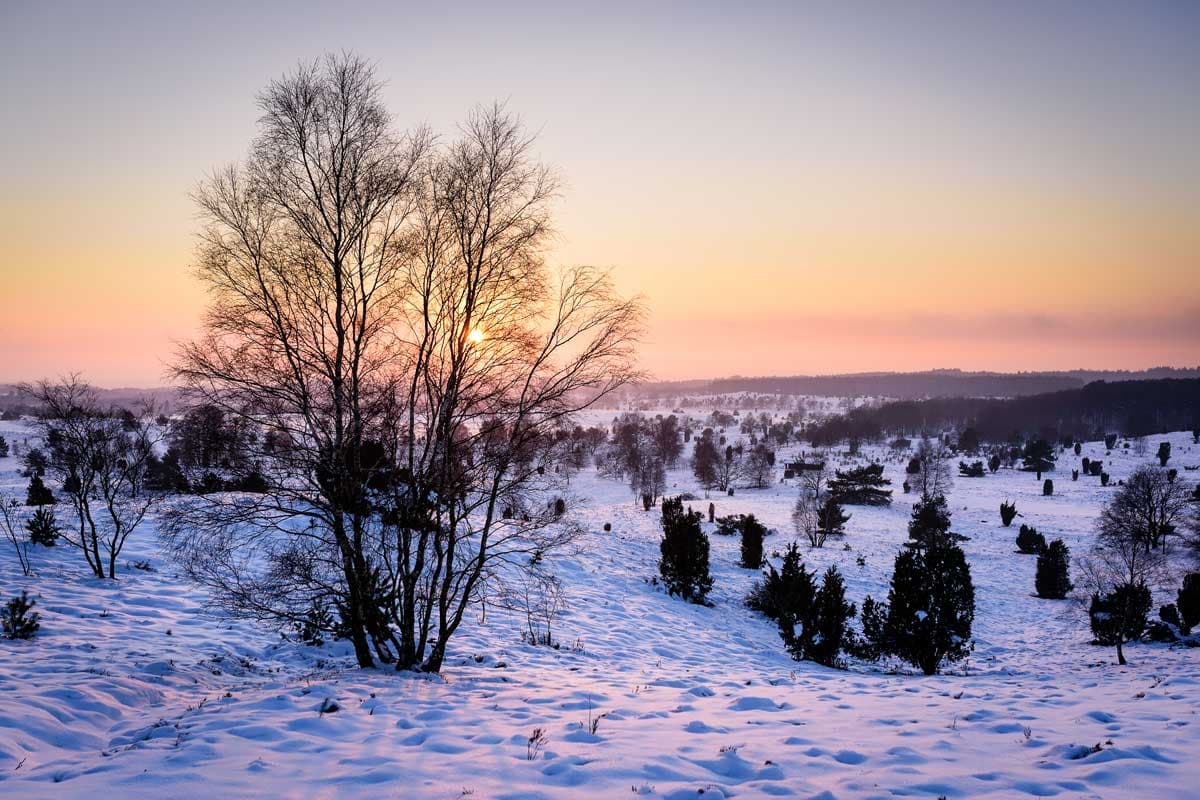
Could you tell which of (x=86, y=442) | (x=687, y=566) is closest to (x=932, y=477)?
(x=687, y=566)

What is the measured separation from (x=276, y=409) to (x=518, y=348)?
380 centimetres

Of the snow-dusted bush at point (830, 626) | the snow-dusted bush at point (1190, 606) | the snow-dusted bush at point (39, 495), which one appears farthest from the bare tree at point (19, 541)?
the snow-dusted bush at point (1190, 606)

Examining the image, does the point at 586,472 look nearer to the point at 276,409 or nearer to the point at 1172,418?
the point at 276,409

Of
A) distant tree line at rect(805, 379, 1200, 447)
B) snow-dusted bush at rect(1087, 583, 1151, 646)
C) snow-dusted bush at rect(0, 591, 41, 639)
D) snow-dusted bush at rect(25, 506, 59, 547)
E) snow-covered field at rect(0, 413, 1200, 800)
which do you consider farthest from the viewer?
distant tree line at rect(805, 379, 1200, 447)

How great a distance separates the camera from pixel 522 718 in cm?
718

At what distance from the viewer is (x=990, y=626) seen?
22219 mm

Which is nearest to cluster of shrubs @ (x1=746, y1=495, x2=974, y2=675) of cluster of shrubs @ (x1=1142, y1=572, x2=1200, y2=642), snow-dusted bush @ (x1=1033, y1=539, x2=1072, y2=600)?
cluster of shrubs @ (x1=1142, y1=572, x2=1200, y2=642)

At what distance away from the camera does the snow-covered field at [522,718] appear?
5027 mm

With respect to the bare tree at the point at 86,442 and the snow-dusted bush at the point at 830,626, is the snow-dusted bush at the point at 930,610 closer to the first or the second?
the snow-dusted bush at the point at 830,626

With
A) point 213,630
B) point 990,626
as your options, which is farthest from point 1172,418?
point 213,630

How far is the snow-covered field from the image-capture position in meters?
5.03

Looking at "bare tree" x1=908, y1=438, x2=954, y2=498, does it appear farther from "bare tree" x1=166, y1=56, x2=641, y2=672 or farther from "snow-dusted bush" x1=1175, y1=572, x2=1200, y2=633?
"bare tree" x1=166, y1=56, x2=641, y2=672

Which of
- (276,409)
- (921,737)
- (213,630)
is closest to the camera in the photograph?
(921,737)

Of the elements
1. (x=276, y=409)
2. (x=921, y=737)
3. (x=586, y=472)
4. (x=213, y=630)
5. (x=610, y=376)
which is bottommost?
(x=586, y=472)
